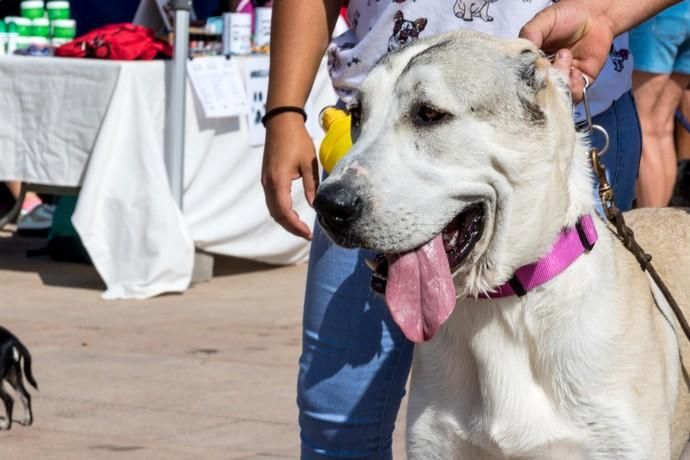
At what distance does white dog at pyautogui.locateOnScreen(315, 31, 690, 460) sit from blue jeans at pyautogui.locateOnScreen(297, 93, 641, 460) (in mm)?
317

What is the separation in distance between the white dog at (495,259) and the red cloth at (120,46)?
5921 mm

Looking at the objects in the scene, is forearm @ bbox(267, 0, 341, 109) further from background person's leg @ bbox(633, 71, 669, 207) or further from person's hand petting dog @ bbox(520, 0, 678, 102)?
background person's leg @ bbox(633, 71, 669, 207)

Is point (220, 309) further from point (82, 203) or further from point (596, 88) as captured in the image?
point (596, 88)

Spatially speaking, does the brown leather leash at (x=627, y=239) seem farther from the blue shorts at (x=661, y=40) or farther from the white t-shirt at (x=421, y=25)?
the blue shorts at (x=661, y=40)

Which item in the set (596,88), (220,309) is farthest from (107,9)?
(596,88)

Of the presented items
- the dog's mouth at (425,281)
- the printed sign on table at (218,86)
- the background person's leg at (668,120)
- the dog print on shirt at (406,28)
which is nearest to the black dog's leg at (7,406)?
the dog print on shirt at (406,28)

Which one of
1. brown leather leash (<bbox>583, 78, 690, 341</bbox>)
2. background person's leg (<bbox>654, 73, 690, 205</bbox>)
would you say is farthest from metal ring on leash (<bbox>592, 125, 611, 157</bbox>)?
background person's leg (<bbox>654, 73, 690, 205</bbox>)

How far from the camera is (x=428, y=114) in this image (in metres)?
3.23

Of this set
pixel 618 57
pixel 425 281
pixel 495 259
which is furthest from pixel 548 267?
pixel 618 57

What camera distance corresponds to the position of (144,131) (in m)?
9.04

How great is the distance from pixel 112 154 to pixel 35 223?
10.2ft

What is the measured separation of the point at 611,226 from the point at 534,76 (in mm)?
613

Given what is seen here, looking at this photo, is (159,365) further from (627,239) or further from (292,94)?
(627,239)

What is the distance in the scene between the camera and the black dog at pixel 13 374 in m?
6.25
